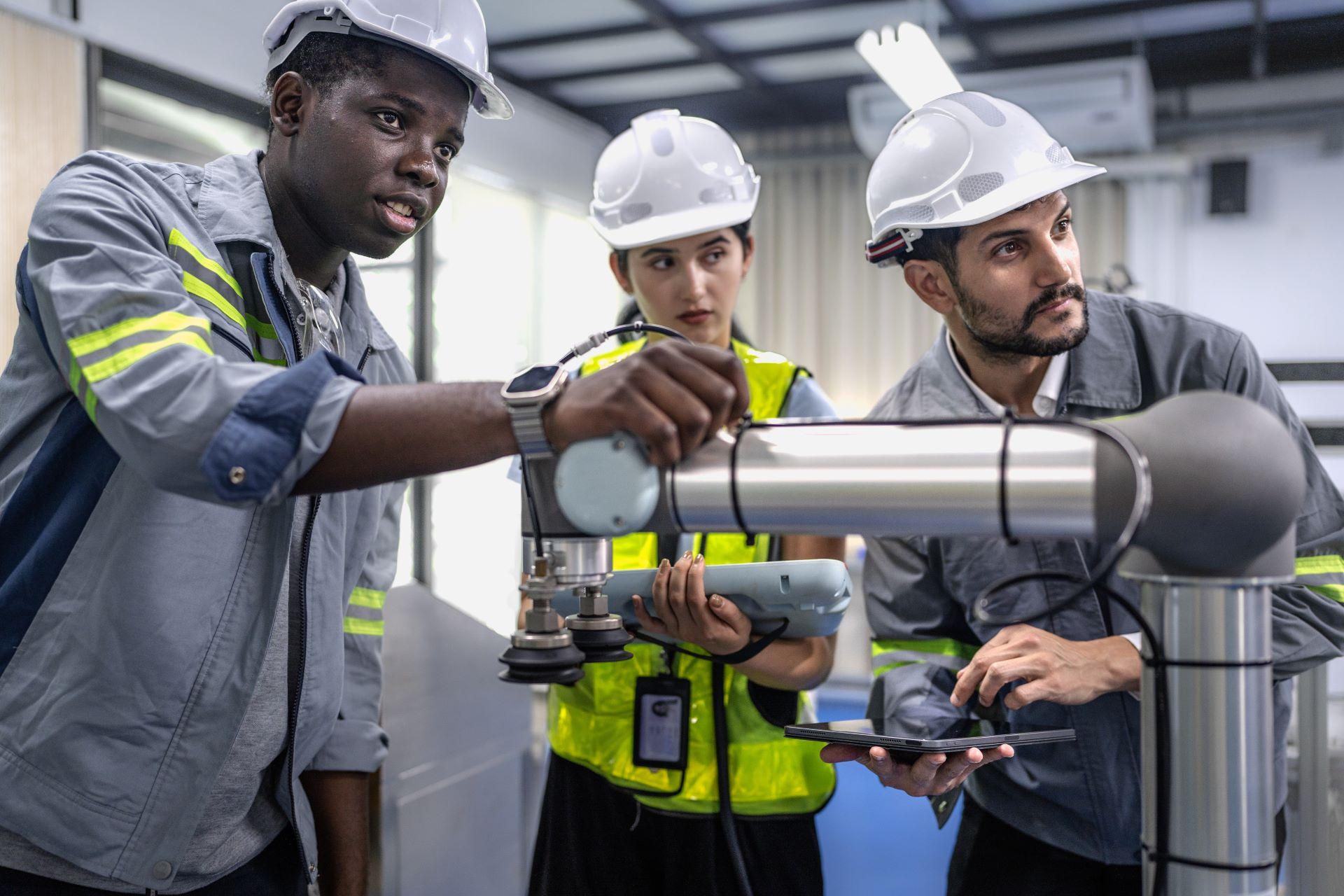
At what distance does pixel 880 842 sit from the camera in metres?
3.84

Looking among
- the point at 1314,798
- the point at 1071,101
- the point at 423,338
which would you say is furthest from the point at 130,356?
the point at 1071,101

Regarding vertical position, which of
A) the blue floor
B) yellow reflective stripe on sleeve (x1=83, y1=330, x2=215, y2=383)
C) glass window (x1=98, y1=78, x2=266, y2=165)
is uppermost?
glass window (x1=98, y1=78, x2=266, y2=165)

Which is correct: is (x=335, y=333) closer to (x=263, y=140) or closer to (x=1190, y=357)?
(x=1190, y=357)

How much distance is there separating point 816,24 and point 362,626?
4428 mm

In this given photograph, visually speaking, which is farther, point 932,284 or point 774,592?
point 932,284

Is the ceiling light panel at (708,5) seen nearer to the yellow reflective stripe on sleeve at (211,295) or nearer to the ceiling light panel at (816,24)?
the ceiling light panel at (816,24)

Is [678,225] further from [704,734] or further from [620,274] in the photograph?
[704,734]

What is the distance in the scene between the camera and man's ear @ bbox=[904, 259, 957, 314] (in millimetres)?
1674

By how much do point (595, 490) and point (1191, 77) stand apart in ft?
20.9

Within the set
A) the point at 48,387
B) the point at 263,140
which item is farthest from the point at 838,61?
the point at 48,387

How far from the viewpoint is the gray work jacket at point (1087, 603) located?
1333mm

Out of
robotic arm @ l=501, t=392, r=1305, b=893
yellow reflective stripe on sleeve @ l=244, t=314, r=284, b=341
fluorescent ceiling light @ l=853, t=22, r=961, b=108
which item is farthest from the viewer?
fluorescent ceiling light @ l=853, t=22, r=961, b=108

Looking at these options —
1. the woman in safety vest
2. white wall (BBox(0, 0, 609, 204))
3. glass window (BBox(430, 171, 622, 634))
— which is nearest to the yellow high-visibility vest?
A: the woman in safety vest

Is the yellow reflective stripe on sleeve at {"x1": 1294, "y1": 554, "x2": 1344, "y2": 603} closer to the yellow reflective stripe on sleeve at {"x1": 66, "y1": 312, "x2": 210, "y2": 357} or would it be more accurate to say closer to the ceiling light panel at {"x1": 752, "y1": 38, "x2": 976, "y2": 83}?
the yellow reflective stripe on sleeve at {"x1": 66, "y1": 312, "x2": 210, "y2": 357}
